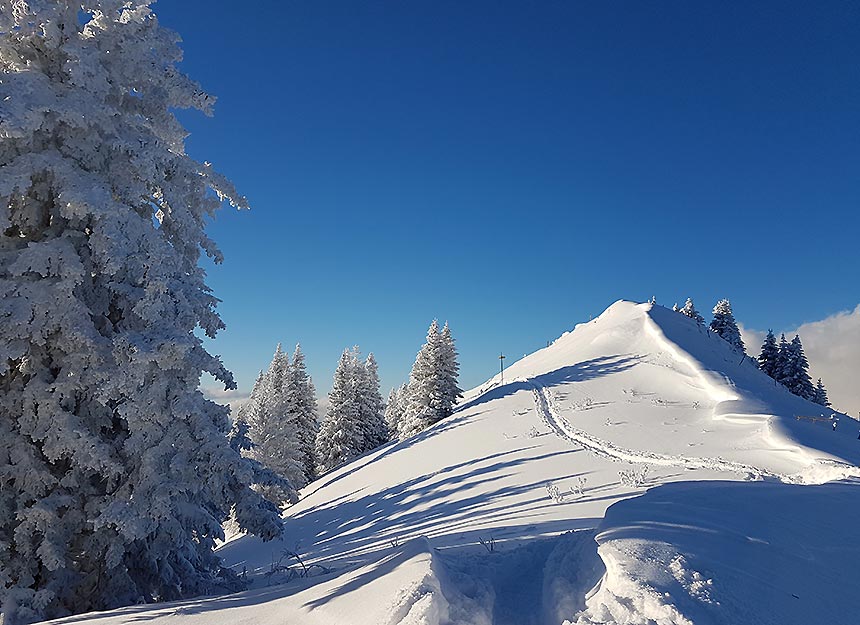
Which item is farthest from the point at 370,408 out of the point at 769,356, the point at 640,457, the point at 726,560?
the point at 769,356

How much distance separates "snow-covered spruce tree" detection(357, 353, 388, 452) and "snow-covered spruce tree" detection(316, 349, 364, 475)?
2.75ft

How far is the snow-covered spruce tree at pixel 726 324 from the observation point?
165 feet

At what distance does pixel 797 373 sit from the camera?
45.6m

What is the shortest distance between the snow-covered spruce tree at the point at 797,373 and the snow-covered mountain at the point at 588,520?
853 inches

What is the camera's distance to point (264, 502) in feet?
23.8

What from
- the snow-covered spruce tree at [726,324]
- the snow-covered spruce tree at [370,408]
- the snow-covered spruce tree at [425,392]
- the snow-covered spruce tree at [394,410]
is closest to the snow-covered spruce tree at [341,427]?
Answer: the snow-covered spruce tree at [370,408]

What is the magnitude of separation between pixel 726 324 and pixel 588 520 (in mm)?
51134

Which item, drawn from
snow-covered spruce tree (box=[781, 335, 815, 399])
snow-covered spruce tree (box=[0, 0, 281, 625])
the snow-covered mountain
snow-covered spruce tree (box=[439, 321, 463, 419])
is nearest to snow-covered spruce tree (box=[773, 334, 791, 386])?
snow-covered spruce tree (box=[781, 335, 815, 399])

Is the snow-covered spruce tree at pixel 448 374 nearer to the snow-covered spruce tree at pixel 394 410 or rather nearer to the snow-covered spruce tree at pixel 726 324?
the snow-covered spruce tree at pixel 394 410

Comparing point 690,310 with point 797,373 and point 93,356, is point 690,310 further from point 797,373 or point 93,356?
point 93,356

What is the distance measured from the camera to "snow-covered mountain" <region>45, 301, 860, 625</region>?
3.80m

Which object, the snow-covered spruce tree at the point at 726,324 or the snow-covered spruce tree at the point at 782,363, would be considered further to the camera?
the snow-covered spruce tree at the point at 726,324

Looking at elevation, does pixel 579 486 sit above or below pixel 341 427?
below

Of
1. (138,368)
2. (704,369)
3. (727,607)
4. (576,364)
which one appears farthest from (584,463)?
(576,364)
